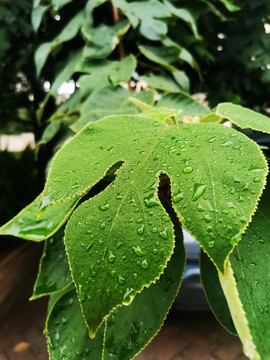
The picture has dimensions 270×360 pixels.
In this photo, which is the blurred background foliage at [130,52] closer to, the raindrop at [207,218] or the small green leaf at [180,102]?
the small green leaf at [180,102]

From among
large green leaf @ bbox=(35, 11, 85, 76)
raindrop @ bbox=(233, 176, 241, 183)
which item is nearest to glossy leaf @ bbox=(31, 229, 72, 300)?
raindrop @ bbox=(233, 176, 241, 183)

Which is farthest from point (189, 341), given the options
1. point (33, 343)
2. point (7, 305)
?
point (7, 305)

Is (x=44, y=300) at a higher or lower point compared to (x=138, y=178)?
lower

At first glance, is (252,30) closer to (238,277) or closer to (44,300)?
(238,277)

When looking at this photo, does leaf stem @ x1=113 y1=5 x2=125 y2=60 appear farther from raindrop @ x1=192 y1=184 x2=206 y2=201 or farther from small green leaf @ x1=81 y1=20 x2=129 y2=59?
raindrop @ x1=192 y1=184 x2=206 y2=201

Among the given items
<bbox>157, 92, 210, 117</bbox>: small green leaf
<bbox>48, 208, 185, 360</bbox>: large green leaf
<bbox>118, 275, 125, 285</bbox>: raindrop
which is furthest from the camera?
<bbox>157, 92, 210, 117</bbox>: small green leaf

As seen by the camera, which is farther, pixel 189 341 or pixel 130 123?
pixel 189 341

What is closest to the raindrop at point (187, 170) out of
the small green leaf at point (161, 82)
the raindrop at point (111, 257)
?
the raindrop at point (111, 257)
